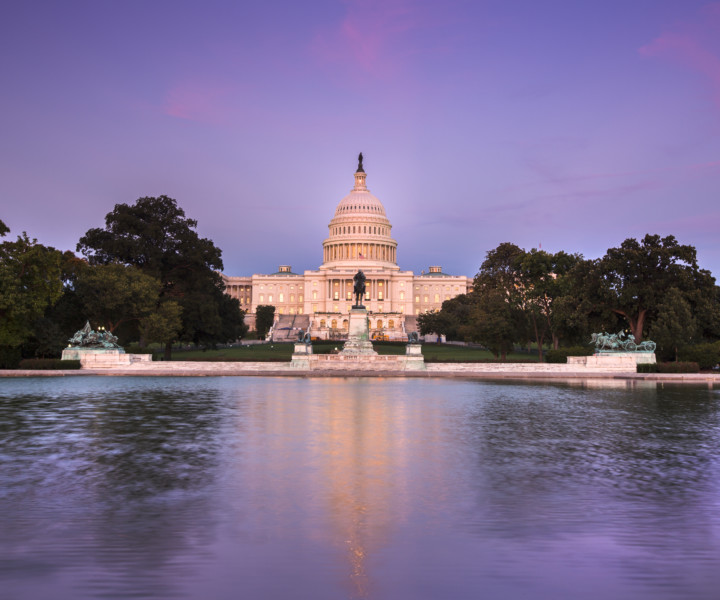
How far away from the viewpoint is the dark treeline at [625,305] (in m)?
48.7

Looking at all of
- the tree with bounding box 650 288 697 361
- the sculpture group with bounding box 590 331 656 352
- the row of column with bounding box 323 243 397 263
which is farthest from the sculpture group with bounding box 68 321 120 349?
the row of column with bounding box 323 243 397 263

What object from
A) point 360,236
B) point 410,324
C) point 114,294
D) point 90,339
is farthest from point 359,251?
point 90,339

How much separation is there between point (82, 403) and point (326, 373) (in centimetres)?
1994

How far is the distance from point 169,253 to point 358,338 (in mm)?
19628

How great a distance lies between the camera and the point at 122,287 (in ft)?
166

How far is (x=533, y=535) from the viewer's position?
8953 mm

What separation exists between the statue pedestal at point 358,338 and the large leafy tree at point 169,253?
12.1 m

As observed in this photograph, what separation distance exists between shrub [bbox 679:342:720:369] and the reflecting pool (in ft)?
91.5

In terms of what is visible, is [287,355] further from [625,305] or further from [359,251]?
[359,251]

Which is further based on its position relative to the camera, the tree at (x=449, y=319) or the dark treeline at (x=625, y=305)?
the tree at (x=449, y=319)

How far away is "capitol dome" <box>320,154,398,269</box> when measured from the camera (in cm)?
17512

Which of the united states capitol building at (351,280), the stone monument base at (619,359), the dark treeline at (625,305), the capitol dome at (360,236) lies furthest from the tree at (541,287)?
the capitol dome at (360,236)

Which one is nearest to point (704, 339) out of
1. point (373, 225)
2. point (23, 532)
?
point (23, 532)

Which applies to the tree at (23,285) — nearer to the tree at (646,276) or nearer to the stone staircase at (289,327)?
the tree at (646,276)
